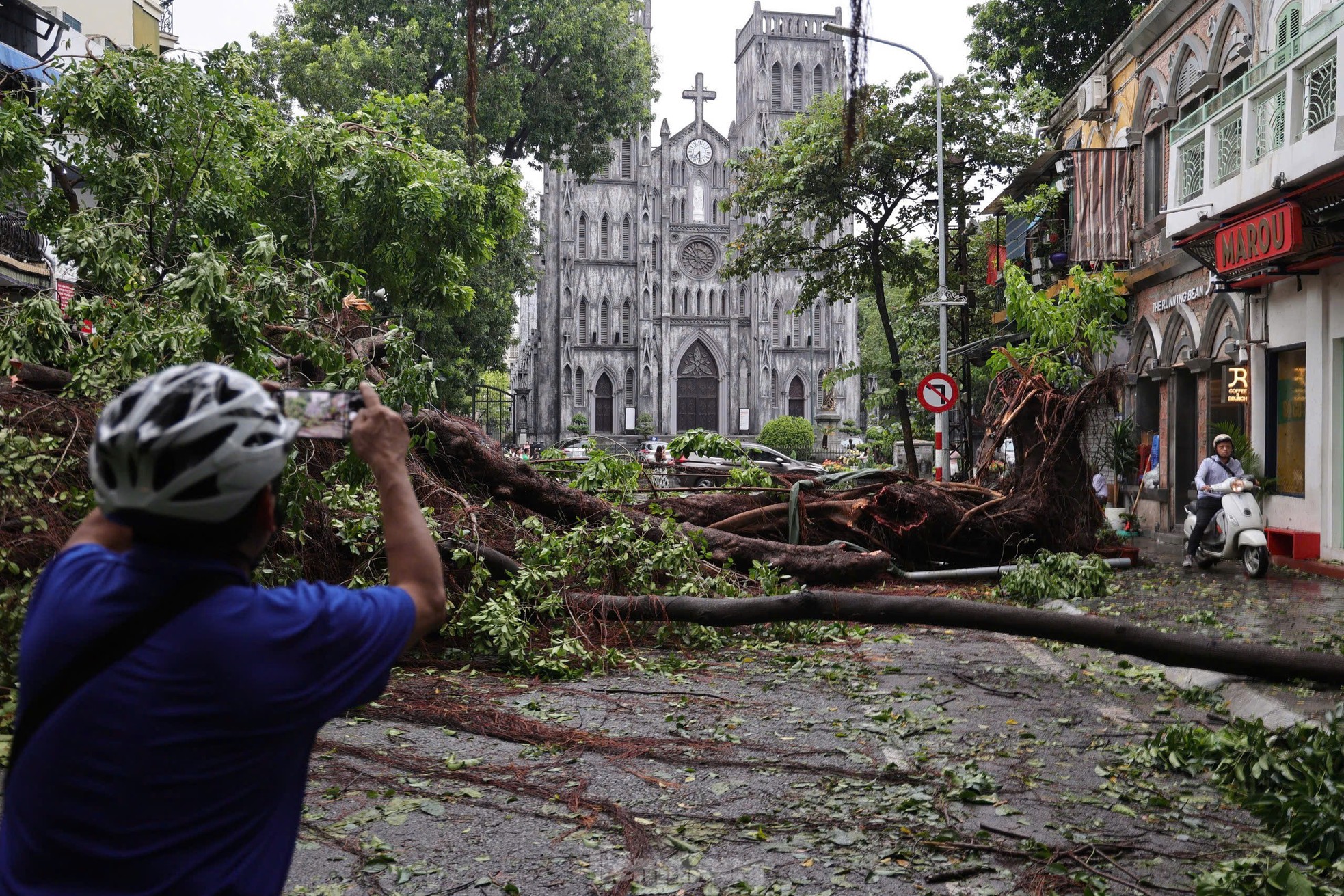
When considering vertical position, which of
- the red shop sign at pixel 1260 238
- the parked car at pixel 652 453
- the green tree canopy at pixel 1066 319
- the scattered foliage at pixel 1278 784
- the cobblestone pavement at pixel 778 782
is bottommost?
the cobblestone pavement at pixel 778 782

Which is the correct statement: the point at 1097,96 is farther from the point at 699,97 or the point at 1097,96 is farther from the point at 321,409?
the point at 699,97

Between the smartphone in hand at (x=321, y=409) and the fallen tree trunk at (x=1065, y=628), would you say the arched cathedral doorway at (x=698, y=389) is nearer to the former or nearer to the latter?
the fallen tree trunk at (x=1065, y=628)

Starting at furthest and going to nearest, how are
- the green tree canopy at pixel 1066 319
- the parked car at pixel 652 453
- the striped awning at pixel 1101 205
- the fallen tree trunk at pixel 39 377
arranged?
the striped awning at pixel 1101 205 < the green tree canopy at pixel 1066 319 < the parked car at pixel 652 453 < the fallen tree trunk at pixel 39 377

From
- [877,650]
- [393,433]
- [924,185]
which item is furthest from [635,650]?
[924,185]

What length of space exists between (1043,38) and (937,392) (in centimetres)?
1383

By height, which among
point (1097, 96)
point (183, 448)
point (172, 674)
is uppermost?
point (1097, 96)

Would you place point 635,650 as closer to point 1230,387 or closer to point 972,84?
point 1230,387

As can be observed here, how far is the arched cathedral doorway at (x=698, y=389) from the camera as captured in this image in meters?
75.2

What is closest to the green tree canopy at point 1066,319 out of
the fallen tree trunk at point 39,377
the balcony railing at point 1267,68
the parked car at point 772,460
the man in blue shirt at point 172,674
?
the balcony railing at point 1267,68

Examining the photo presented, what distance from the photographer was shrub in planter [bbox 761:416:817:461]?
63.2m

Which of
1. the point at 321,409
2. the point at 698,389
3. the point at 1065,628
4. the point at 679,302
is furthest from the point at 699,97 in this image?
the point at 321,409

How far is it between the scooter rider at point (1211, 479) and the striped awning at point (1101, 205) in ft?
31.2

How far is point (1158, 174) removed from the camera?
22141 millimetres

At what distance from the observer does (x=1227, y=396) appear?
60.0 feet
